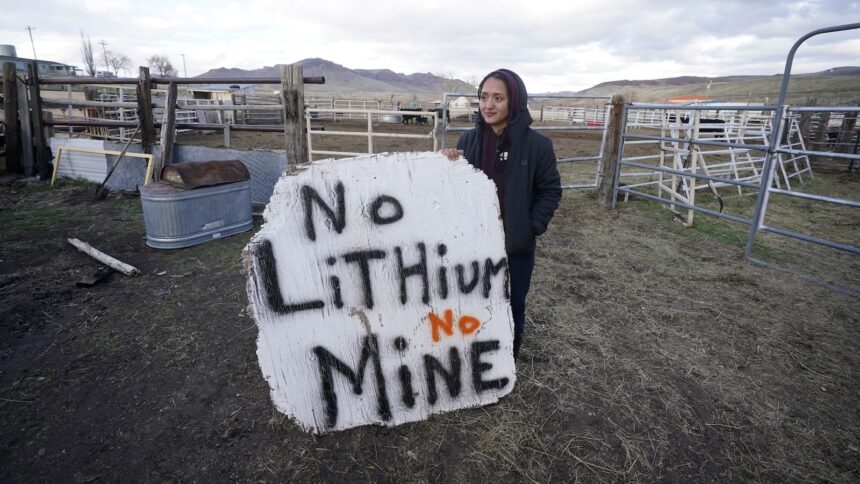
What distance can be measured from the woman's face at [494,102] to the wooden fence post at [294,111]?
10.2 ft

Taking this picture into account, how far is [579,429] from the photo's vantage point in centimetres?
202

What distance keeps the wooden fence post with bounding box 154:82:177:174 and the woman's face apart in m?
5.31

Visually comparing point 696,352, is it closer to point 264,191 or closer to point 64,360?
point 64,360

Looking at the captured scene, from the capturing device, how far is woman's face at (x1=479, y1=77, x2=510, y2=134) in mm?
1924

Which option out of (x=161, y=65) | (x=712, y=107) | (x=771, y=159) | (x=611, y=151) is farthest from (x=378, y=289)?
(x=161, y=65)

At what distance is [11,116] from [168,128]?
311 centimetres

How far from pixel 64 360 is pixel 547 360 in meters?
2.82

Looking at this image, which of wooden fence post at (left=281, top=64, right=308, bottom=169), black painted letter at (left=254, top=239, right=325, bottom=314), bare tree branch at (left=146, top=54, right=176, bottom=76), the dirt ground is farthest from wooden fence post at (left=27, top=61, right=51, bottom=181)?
bare tree branch at (left=146, top=54, right=176, bottom=76)

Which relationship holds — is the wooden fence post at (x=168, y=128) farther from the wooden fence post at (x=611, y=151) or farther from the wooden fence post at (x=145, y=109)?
the wooden fence post at (x=611, y=151)

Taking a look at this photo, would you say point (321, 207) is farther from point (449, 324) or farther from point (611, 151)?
point (611, 151)

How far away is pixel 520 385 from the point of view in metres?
2.33

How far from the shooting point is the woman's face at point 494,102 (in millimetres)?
1924

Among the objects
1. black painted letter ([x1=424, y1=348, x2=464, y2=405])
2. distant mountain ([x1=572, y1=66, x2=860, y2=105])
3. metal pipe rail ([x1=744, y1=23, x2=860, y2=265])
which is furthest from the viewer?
distant mountain ([x1=572, y1=66, x2=860, y2=105])

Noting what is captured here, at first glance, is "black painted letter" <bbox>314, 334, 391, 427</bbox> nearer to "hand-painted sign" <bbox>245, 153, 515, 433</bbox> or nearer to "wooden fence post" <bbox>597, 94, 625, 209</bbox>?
"hand-painted sign" <bbox>245, 153, 515, 433</bbox>
